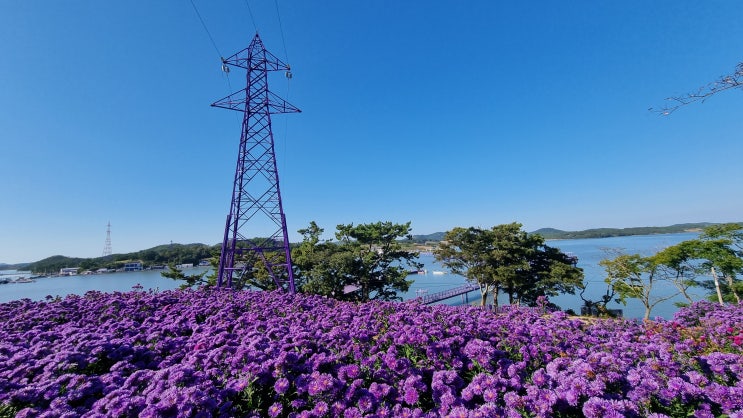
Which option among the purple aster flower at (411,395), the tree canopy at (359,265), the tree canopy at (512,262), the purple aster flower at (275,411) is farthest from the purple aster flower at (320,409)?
the tree canopy at (512,262)

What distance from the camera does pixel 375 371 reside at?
2.85 meters

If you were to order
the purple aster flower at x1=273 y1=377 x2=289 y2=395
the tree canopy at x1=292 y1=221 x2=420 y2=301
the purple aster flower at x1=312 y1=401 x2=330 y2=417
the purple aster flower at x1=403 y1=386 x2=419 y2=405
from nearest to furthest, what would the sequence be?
the purple aster flower at x1=312 y1=401 x2=330 y2=417 < the purple aster flower at x1=403 y1=386 x2=419 y2=405 < the purple aster flower at x1=273 y1=377 x2=289 y2=395 < the tree canopy at x1=292 y1=221 x2=420 y2=301

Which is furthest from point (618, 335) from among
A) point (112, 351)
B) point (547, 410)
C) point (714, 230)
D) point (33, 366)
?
point (714, 230)

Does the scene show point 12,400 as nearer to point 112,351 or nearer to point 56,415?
point 56,415

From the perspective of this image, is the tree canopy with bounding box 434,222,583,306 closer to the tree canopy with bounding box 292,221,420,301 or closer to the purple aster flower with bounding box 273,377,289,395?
the tree canopy with bounding box 292,221,420,301

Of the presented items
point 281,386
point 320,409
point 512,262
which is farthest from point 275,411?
point 512,262

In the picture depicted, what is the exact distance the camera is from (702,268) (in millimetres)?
Answer: 15797

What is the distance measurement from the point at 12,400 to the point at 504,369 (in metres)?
4.33

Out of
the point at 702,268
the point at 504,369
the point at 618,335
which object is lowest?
the point at 702,268

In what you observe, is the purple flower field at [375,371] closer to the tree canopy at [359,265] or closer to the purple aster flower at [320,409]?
the purple aster flower at [320,409]

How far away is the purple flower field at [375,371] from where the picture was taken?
7.11 feet

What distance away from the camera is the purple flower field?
217cm

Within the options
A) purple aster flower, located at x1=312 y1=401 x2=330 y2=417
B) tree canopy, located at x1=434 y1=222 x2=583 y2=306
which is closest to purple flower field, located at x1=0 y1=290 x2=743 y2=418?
purple aster flower, located at x1=312 y1=401 x2=330 y2=417

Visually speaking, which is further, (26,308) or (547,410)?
(26,308)
